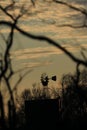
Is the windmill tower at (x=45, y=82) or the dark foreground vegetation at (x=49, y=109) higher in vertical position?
the windmill tower at (x=45, y=82)

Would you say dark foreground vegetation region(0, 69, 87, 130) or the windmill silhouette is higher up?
the windmill silhouette

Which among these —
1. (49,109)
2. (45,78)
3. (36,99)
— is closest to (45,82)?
(45,78)

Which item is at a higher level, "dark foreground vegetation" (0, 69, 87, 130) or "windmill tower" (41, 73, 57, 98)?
"windmill tower" (41, 73, 57, 98)

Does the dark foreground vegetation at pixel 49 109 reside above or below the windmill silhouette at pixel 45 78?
below

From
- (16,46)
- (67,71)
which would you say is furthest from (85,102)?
(16,46)

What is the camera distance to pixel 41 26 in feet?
18.7

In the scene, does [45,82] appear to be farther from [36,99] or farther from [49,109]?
[49,109]

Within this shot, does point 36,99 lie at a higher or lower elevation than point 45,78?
lower

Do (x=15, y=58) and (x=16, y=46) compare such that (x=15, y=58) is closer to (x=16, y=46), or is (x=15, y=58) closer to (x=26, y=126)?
(x=16, y=46)

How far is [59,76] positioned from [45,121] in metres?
0.66

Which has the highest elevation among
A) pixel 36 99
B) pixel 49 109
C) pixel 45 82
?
pixel 45 82

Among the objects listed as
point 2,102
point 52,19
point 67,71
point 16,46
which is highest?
point 52,19

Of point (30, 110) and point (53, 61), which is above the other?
point (53, 61)

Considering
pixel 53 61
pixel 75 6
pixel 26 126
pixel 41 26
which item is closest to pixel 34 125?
pixel 26 126
